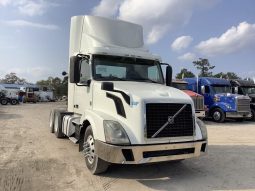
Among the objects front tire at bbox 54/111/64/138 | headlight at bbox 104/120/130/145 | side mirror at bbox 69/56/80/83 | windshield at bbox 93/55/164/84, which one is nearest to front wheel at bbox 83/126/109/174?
headlight at bbox 104/120/130/145

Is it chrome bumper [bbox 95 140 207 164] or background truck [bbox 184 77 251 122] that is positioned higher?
background truck [bbox 184 77 251 122]

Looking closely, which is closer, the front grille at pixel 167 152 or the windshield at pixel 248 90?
the front grille at pixel 167 152

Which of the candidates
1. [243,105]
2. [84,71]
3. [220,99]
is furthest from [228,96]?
[84,71]

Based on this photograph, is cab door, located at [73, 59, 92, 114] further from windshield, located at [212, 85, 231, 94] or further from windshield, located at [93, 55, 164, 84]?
windshield, located at [212, 85, 231, 94]

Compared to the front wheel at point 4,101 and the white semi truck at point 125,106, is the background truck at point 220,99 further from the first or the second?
the front wheel at point 4,101

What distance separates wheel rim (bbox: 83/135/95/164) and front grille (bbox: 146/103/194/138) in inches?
53.8

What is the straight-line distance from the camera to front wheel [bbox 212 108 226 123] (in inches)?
798

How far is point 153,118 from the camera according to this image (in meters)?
6.43

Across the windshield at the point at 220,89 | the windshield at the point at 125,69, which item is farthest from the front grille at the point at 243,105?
the windshield at the point at 125,69

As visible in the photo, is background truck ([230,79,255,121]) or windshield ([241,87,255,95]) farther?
windshield ([241,87,255,95])

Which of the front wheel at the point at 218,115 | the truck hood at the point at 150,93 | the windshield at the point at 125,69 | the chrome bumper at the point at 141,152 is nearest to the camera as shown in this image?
the chrome bumper at the point at 141,152

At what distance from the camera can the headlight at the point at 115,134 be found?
6.22 metres

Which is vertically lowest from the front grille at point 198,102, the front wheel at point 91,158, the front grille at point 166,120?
the front wheel at point 91,158

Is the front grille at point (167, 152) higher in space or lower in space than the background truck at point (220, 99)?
lower
